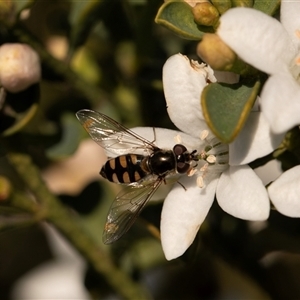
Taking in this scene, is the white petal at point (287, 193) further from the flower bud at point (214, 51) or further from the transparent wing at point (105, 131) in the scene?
the transparent wing at point (105, 131)

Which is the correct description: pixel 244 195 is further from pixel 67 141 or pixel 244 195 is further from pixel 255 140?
pixel 67 141

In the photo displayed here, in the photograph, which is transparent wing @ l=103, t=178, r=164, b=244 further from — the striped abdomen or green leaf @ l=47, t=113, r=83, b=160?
green leaf @ l=47, t=113, r=83, b=160

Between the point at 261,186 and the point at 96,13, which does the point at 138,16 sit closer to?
the point at 96,13

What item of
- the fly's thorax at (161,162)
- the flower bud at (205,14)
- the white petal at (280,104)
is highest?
the flower bud at (205,14)

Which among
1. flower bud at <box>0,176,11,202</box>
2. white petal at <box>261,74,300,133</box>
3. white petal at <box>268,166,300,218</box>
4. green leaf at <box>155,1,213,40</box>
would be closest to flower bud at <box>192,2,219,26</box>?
green leaf at <box>155,1,213,40</box>

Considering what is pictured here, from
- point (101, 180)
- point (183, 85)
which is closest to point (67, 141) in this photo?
point (101, 180)

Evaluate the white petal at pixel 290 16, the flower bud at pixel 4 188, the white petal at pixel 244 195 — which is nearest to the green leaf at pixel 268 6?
the white petal at pixel 290 16

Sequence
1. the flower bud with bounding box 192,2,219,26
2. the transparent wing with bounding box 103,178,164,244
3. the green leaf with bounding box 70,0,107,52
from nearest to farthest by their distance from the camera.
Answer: the flower bud with bounding box 192,2,219,26
the transparent wing with bounding box 103,178,164,244
the green leaf with bounding box 70,0,107,52
